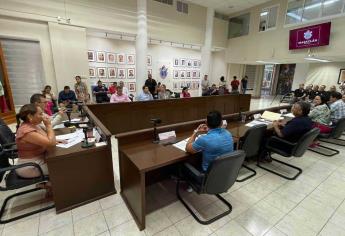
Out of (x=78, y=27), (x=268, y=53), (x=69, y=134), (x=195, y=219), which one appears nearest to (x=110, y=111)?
(x=69, y=134)

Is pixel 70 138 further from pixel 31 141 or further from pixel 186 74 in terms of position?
pixel 186 74

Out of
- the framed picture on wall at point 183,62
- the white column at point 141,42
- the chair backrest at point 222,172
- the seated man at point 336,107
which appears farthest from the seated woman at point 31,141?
the framed picture on wall at point 183,62

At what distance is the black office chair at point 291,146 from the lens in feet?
8.01

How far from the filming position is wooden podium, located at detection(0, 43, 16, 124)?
5.04m

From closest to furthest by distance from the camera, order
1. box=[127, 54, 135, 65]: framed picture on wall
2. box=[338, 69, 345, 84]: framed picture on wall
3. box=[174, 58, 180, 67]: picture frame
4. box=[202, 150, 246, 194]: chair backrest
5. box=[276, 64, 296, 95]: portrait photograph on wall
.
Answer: box=[202, 150, 246, 194]: chair backrest, box=[127, 54, 135, 65]: framed picture on wall, box=[338, 69, 345, 84]: framed picture on wall, box=[174, 58, 180, 67]: picture frame, box=[276, 64, 296, 95]: portrait photograph on wall

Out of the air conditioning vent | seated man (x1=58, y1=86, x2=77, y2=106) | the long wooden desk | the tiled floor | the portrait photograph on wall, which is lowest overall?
the tiled floor

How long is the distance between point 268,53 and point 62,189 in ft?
30.7

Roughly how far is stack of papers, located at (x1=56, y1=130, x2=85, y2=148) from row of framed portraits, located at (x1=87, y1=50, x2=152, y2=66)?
5658 millimetres

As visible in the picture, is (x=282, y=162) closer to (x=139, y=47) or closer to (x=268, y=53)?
(x=139, y=47)

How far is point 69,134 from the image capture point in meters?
2.37

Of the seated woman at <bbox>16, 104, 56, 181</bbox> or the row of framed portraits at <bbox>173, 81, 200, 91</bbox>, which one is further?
the row of framed portraits at <bbox>173, 81, 200, 91</bbox>

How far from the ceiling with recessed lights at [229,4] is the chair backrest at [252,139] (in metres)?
7.70

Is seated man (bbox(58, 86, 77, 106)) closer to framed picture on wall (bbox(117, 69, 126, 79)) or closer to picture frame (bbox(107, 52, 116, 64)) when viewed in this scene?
picture frame (bbox(107, 52, 116, 64))

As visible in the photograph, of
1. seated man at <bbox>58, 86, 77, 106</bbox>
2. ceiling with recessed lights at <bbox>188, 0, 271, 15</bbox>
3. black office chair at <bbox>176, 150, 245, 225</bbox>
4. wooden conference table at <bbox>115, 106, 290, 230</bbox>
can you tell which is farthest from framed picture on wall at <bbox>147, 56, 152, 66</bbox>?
black office chair at <bbox>176, 150, 245, 225</bbox>
